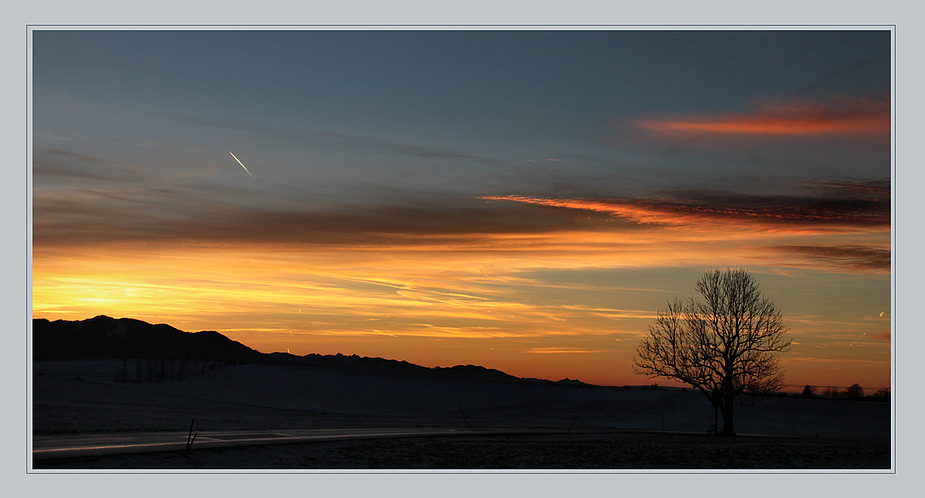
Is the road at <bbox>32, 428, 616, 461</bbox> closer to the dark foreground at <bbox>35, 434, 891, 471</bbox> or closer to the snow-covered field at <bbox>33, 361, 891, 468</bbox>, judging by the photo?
the dark foreground at <bbox>35, 434, 891, 471</bbox>

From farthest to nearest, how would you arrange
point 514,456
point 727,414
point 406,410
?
point 406,410 < point 727,414 < point 514,456

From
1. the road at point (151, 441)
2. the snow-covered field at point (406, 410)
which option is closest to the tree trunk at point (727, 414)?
the snow-covered field at point (406, 410)

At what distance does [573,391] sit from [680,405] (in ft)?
116

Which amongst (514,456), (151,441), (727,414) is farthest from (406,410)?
(151,441)

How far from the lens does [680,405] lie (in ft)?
279

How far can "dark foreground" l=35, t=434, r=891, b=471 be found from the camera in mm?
25406

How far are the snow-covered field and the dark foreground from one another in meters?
0.14

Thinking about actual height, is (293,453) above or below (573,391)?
above

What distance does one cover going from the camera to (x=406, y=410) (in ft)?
287

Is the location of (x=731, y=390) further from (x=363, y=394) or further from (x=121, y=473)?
(x=363, y=394)

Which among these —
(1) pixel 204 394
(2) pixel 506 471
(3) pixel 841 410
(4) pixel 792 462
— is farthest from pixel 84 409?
(3) pixel 841 410

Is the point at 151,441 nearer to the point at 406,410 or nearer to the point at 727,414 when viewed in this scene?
the point at 727,414

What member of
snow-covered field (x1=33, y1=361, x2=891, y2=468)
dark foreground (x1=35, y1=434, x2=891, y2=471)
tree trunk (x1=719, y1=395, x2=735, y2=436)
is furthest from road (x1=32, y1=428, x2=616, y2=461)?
tree trunk (x1=719, y1=395, x2=735, y2=436)

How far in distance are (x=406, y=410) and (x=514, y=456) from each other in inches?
2330
